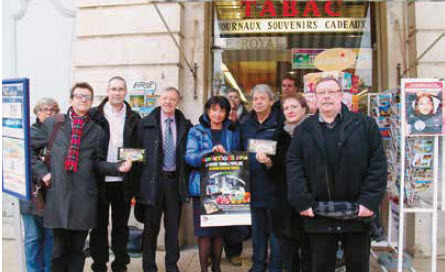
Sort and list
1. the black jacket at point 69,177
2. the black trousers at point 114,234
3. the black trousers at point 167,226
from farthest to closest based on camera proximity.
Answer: the black trousers at point 114,234
the black trousers at point 167,226
the black jacket at point 69,177

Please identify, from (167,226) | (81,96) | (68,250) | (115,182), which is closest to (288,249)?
(167,226)

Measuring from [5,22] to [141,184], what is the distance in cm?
461

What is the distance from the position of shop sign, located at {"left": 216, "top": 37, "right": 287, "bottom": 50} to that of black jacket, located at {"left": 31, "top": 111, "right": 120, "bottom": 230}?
10.8ft

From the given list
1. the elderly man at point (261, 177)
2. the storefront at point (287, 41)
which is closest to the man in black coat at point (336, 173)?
the elderly man at point (261, 177)

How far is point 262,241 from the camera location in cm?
412

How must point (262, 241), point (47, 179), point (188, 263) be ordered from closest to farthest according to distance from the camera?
1. point (47, 179)
2. point (262, 241)
3. point (188, 263)

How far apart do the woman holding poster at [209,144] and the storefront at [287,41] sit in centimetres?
223

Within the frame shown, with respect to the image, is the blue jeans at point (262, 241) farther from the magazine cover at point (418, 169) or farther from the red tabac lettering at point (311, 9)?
the red tabac lettering at point (311, 9)

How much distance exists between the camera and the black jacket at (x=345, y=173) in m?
3.05

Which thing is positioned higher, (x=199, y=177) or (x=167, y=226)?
(x=199, y=177)

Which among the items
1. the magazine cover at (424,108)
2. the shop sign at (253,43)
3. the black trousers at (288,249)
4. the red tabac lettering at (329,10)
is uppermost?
the red tabac lettering at (329,10)

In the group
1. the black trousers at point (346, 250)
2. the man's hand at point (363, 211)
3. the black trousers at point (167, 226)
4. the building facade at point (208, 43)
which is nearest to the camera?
the man's hand at point (363, 211)

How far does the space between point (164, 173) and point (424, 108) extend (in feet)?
8.64

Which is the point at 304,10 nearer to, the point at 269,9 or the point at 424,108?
the point at 269,9
